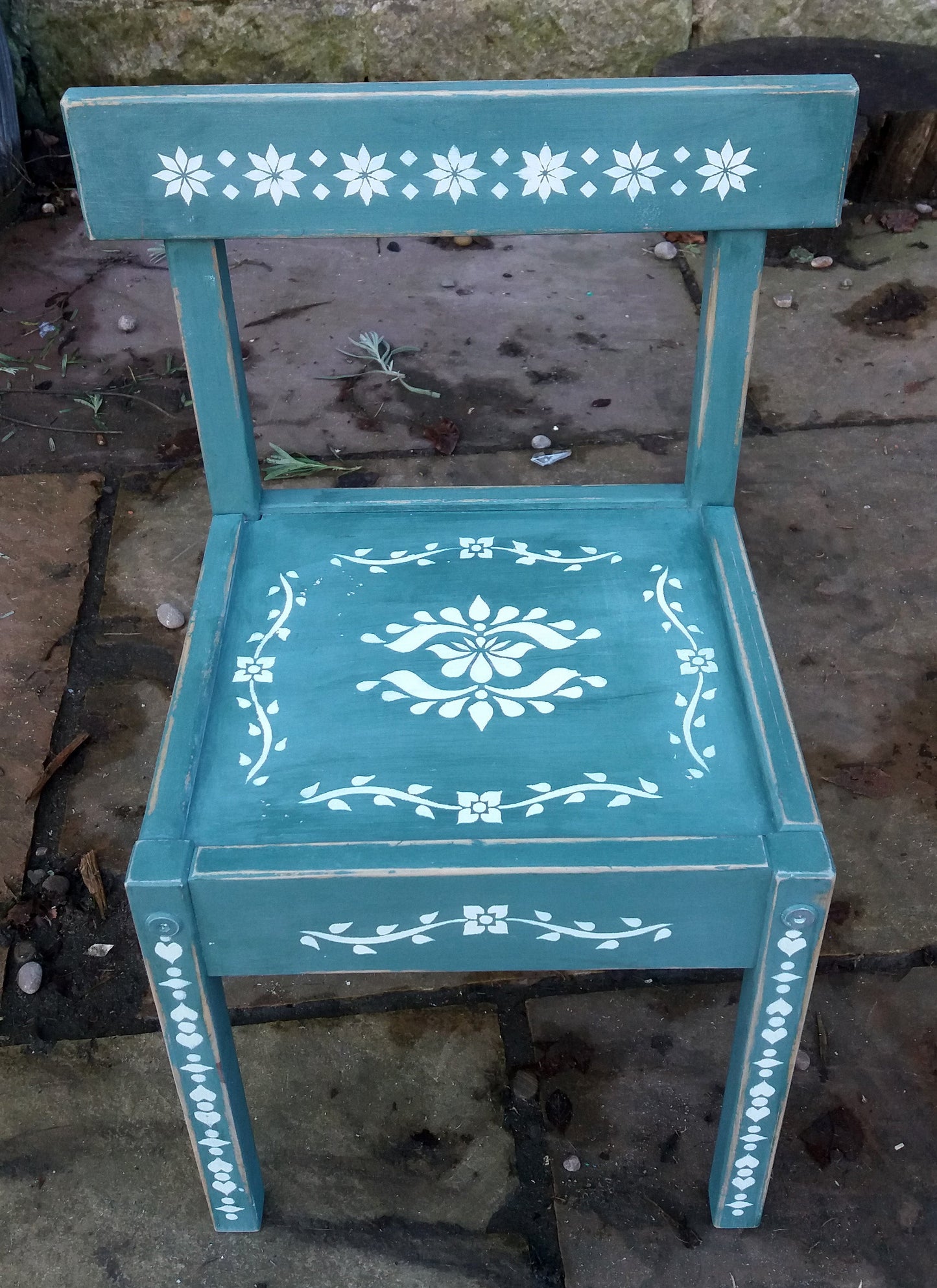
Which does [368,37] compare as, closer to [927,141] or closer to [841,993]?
[927,141]

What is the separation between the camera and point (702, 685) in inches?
53.1

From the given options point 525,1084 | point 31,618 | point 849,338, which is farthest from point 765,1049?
point 849,338

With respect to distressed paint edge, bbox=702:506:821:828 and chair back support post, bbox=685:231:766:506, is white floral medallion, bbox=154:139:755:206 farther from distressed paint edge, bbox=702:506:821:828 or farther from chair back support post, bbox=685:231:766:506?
distressed paint edge, bbox=702:506:821:828

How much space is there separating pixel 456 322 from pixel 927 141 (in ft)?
5.03

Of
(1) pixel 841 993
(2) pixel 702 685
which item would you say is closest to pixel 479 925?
(2) pixel 702 685

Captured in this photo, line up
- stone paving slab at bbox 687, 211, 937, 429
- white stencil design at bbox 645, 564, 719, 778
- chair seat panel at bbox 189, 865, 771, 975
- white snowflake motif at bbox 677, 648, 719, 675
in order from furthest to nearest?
stone paving slab at bbox 687, 211, 937, 429 → white snowflake motif at bbox 677, 648, 719, 675 → white stencil design at bbox 645, 564, 719, 778 → chair seat panel at bbox 189, 865, 771, 975

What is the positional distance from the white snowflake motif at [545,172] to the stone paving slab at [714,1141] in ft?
3.59

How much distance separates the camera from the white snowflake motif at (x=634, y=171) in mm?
1355

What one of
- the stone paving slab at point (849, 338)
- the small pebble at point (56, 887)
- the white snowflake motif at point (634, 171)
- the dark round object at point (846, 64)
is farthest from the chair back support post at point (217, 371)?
the dark round object at point (846, 64)

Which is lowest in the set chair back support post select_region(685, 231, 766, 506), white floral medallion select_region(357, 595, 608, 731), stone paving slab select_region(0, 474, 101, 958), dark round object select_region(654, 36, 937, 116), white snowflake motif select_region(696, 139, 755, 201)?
stone paving slab select_region(0, 474, 101, 958)

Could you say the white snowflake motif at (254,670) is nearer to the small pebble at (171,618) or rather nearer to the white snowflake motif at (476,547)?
the white snowflake motif at (476,547)

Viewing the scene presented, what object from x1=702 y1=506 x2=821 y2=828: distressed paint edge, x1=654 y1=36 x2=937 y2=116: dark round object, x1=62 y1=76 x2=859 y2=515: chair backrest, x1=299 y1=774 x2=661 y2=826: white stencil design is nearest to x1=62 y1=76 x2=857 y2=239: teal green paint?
x1=62 y1=76 x2=859 y2=515: chair backrest

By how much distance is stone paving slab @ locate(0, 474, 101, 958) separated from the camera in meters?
2.03

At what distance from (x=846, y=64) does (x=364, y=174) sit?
2726 mm
